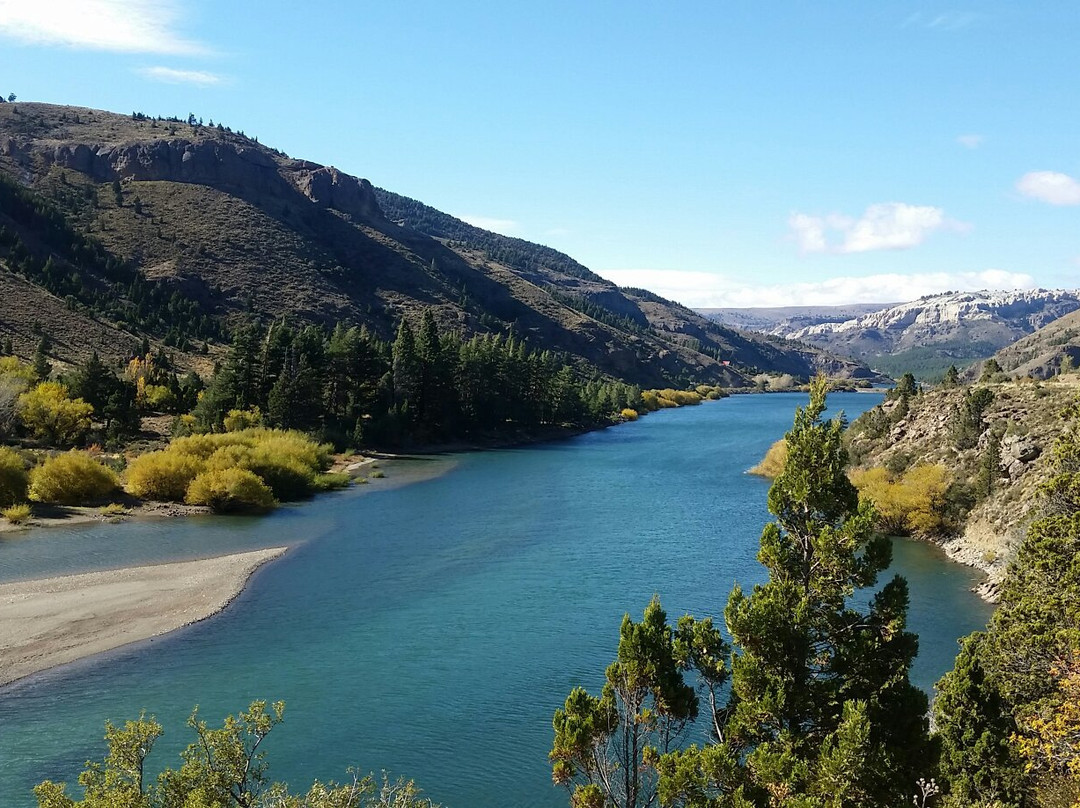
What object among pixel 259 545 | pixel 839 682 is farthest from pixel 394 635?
pixel 839 682

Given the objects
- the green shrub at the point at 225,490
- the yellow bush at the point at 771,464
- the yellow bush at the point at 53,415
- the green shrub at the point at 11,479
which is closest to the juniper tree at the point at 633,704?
the green shrub at the point at 225,490

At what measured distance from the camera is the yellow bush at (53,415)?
2463 inches

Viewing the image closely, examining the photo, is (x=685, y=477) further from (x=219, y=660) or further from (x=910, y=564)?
(x=219, y=660)

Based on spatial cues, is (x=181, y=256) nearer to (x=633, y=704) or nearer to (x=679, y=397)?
(x=679, y=397)

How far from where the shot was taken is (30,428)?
63625 mm

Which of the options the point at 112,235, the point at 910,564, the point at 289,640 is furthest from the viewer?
the point at 112,235

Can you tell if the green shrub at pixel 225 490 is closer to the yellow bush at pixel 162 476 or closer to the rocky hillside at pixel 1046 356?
the yellow bush at pixel 162 476

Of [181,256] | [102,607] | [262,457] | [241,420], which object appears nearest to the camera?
[102,607]

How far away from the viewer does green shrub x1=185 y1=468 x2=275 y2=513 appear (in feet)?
181

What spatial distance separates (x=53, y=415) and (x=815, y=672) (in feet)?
213

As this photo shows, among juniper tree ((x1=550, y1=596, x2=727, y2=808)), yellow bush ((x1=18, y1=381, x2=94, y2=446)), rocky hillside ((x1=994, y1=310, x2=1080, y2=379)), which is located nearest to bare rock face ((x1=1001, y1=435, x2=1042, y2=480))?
juniper tree ((x1=550, y1=596, x2=727, y2=808))

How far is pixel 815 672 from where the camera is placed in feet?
51.8

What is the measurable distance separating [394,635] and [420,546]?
15.6 meters

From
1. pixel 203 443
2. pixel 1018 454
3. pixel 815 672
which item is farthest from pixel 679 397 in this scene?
pixel 815 672
